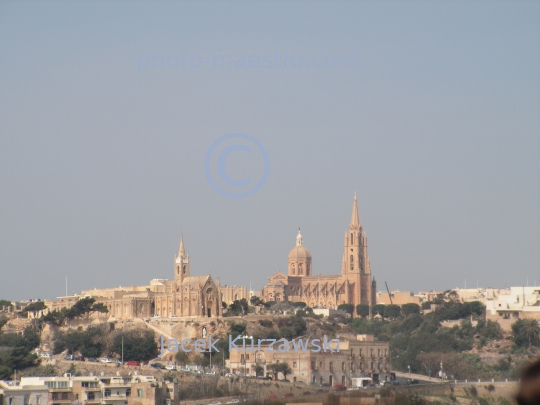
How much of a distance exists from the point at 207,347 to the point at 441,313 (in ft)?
121

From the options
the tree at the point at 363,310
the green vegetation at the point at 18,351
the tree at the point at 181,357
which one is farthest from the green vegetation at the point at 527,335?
the tree at the point at 363,310

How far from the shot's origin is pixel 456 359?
79.3m

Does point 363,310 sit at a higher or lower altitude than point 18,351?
higher

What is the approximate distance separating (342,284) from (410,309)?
12470 mm

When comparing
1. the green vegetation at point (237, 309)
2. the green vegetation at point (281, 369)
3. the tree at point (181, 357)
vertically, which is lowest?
the green vegetation at point (281, 369)

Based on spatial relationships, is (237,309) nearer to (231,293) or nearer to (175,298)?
(175,298)

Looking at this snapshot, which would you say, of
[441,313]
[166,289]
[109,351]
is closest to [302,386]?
[109,351]

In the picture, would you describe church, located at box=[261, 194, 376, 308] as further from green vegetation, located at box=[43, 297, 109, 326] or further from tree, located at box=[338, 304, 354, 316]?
green vegetation, located at box=[43, 297, 109, 326]

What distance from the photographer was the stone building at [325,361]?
70.6 m

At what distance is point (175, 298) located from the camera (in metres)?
93.0

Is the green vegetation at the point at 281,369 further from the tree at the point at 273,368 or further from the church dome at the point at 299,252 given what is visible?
the church dome at the point at 299,252

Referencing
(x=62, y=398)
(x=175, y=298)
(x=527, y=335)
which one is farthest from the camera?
(x=175, y=298)

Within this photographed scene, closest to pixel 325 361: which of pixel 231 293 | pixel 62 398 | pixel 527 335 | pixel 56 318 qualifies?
pixel 527 335

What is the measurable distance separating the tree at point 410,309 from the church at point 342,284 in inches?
291
